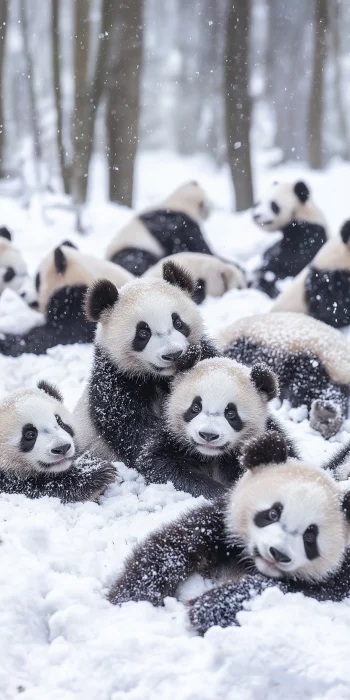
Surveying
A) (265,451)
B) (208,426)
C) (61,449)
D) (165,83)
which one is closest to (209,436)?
(208,426)

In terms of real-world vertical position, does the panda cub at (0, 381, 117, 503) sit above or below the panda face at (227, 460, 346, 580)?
below

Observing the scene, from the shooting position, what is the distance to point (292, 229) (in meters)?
9.91

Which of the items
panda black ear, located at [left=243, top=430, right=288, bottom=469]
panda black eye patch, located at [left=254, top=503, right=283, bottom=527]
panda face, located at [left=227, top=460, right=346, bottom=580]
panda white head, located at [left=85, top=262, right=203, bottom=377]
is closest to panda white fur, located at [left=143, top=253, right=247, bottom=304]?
panda white head, located at [left=85, top=262, right=203, bottom=377]

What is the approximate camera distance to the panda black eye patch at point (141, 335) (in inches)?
188

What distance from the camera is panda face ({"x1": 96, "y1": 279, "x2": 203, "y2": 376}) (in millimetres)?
4703

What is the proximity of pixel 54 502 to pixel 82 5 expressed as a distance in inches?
429

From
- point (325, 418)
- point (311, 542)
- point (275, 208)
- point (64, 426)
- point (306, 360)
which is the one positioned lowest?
point (275, 208)

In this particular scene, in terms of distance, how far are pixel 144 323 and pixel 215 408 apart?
0.85m

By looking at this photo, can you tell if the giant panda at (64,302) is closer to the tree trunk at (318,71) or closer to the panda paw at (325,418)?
the panda paw at (325,418)

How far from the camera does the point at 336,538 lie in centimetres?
323

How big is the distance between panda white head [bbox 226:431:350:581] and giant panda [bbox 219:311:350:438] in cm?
224

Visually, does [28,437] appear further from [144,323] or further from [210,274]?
[210,274]

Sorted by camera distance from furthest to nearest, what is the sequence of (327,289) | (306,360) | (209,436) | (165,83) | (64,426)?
(165,83), (327,289), (306,360), (64,426), (209,436)

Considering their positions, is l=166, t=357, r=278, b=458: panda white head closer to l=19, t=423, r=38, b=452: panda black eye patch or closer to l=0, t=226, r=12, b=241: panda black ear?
l=19, t=423, r=38, b=452: panda black eye patch
